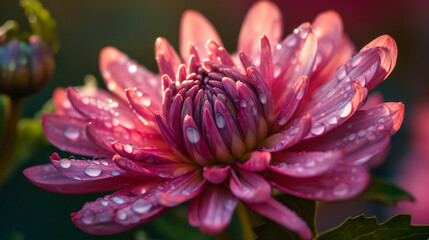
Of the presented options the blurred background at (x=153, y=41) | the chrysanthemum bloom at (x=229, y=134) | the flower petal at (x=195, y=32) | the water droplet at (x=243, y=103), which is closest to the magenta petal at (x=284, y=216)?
the chrysanthemum bloom at (x=229, y=134)

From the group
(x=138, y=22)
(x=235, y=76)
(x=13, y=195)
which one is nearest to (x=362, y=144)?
(x=235, y=76)

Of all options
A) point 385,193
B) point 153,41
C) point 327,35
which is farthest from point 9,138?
point 153,41

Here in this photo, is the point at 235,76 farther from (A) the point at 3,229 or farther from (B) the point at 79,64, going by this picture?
(B) the point at 79,64

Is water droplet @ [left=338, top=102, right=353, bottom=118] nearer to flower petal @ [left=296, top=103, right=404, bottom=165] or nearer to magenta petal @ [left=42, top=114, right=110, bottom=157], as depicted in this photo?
flower petal @ [left=296, top=103, right=404, bottom=165]

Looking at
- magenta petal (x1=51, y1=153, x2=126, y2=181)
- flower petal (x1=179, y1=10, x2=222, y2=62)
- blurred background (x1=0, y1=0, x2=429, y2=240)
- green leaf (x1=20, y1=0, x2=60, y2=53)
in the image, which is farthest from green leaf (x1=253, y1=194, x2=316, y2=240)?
blurred background (x1=0, y1=0, x2=429, y2=240)

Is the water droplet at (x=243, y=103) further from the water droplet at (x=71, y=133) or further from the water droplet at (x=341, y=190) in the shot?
the water droplet at (x=71, y=133)

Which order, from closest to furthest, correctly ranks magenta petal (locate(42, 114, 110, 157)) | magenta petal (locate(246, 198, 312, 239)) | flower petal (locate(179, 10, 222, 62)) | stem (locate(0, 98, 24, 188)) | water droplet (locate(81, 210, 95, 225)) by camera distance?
magenta petal (locate(246, 198, 312, 239))
water droplet (locate(81, 210, 95, 225))
magenta petal (locate(42, 114, 110, 157))
stem (locate(0, 98, 24, 188))
flower petal (locate(179, 10, 222, 62))

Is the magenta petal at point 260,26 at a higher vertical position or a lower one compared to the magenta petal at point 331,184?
higher
